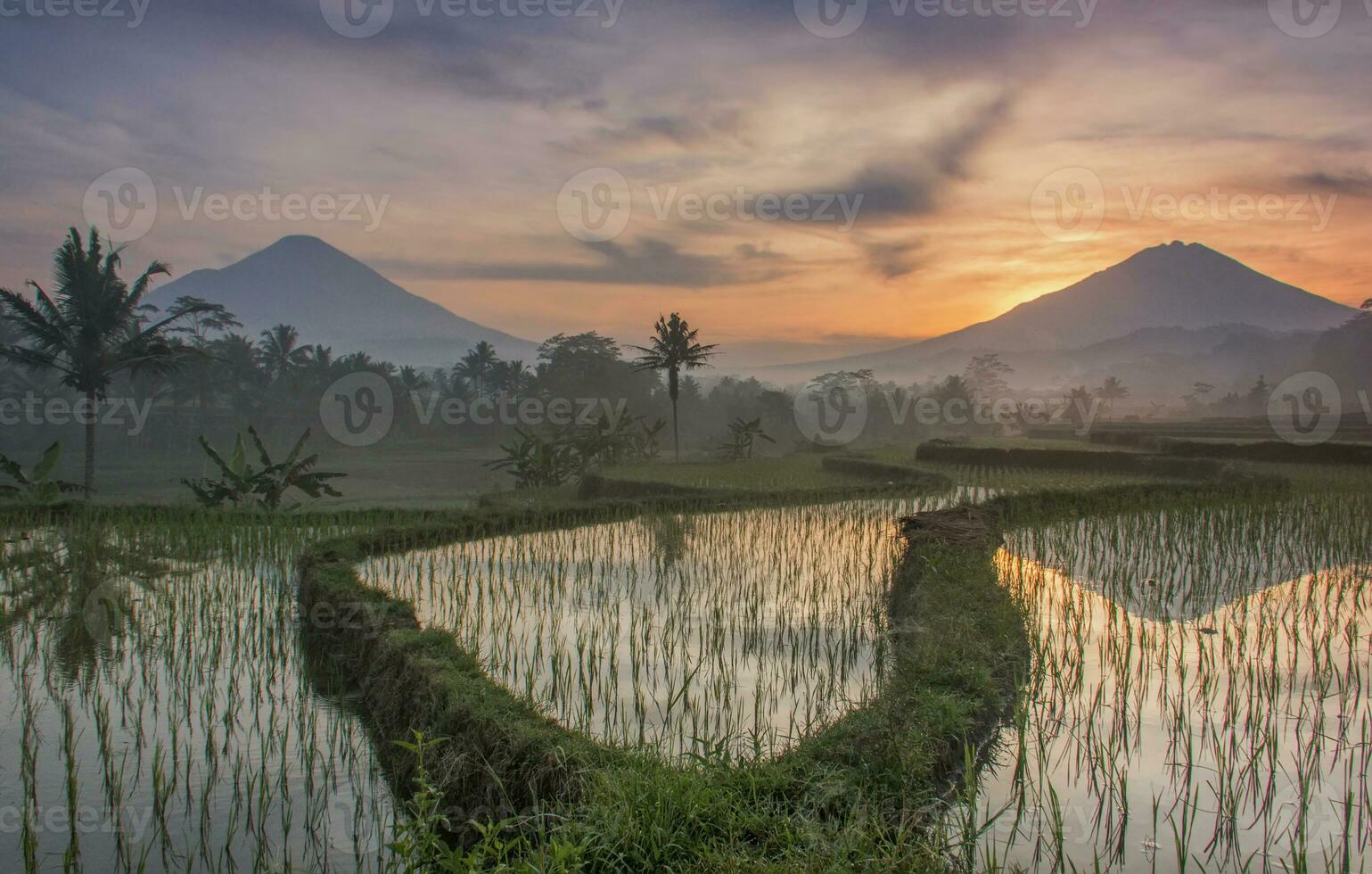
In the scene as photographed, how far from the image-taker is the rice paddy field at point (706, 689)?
336cm

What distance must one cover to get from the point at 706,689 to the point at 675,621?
1854 mm

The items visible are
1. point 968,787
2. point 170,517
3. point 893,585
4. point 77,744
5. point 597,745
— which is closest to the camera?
point 968,787

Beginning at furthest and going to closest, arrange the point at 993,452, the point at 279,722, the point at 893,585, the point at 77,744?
the point at 993,452, the point at 893,585, the point at 279,722, the point at 77,744

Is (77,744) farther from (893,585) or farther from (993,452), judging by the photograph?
(993,452)

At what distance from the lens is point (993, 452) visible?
21688mm

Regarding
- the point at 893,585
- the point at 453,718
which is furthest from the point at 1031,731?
the point at 893,585

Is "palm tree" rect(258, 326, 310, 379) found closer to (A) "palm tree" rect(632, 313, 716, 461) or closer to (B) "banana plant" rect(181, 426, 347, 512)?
(A) "palm tree" rect(632, 313, 716, 461)

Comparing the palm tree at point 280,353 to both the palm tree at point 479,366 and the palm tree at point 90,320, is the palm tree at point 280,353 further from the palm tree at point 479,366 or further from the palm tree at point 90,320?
the palm tree at point 90,320

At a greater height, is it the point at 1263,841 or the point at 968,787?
the point at 968,787

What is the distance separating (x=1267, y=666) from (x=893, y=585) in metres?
3.02

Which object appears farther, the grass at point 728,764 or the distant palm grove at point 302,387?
the distant palm grove at point 302,387

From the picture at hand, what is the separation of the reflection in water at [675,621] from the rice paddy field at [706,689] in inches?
1.5

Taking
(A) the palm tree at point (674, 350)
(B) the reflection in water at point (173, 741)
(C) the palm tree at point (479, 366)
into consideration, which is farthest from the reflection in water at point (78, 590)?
(C) the palm tree at point (479, 366)

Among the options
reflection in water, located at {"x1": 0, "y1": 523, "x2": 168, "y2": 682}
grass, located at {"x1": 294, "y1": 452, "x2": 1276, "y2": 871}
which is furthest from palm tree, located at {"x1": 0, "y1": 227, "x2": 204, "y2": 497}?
grass, located at {"x1": 294, "y1": 452, "x2": 1276, "y2": 871}
